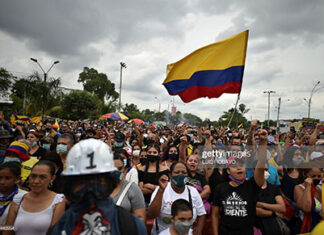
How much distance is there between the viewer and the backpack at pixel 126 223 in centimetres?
121

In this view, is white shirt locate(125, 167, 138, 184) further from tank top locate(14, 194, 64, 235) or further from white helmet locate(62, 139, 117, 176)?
white helmet locate(62, 139, 117, 176)

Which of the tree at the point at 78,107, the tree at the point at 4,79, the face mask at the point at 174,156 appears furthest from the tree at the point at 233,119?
the face mask at the point at 174,156

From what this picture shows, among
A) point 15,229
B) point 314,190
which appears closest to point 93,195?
point 15,229

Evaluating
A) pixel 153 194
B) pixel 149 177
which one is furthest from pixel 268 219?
pixel 149 177

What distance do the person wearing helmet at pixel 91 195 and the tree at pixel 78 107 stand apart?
34.7 m

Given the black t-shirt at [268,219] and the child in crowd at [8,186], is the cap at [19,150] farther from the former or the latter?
the black t-shirt at [268,219]

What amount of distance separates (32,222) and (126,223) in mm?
1283

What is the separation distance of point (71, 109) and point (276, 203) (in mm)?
36197

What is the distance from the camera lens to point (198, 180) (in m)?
3.40

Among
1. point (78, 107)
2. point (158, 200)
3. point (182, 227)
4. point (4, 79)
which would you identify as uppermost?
point (4, 79)

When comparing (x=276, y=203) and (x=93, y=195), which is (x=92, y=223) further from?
(x=276, y=203)

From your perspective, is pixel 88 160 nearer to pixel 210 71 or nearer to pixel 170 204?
pixel 170 204

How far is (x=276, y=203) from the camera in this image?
9.17ft

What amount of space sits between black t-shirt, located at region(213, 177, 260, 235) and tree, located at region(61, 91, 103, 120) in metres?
33.9
